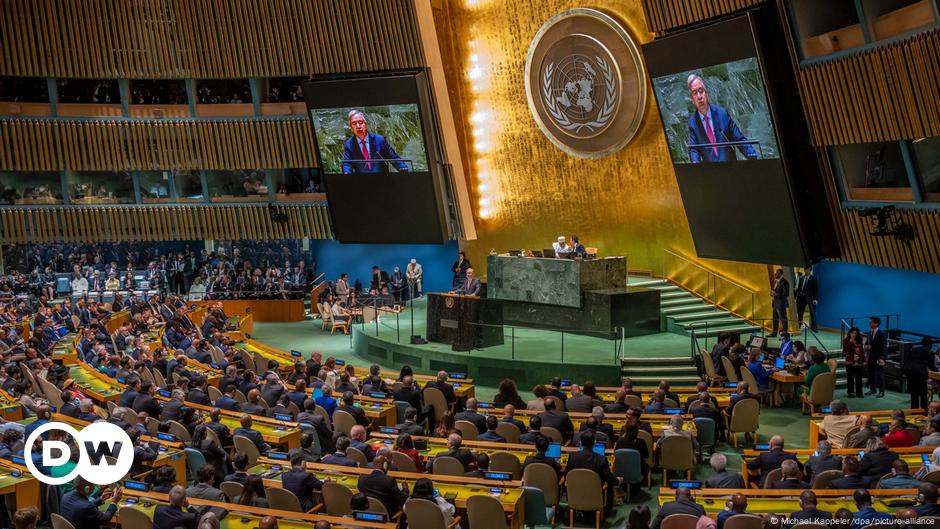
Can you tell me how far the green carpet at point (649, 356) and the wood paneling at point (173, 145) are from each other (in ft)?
16.2

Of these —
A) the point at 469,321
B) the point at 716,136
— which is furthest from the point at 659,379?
the point at 716,136

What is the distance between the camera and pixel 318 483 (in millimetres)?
9344

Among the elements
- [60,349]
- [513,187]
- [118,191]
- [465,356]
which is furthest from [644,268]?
[118,191]

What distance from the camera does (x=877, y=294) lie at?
19.2 m

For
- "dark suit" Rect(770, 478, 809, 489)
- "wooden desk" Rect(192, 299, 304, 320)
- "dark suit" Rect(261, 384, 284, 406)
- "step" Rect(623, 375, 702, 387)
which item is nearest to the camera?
"dark suit" Rect(770, 478, 809, 489)

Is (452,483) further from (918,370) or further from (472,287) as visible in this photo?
(472,287)

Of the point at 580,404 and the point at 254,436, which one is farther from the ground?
the point at 254,436

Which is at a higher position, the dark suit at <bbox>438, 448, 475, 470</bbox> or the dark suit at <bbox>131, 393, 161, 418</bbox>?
the dark suit at <bbox>131, 393, 161, 418</bbox>

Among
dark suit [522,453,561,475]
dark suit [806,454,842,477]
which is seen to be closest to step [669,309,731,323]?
dark suit [806,454,842,477]

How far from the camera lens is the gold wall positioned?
69.6ft

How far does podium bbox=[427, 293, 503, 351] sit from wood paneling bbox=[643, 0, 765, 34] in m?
6.40

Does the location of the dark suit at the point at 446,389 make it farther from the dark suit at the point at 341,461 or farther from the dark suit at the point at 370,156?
the dark suit at the point at 370,156

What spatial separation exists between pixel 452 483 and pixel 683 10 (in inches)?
439

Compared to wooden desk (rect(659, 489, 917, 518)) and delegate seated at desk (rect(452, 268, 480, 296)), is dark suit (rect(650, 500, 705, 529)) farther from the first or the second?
delegate seated at desk (rect(452, 268, 480, 296))
